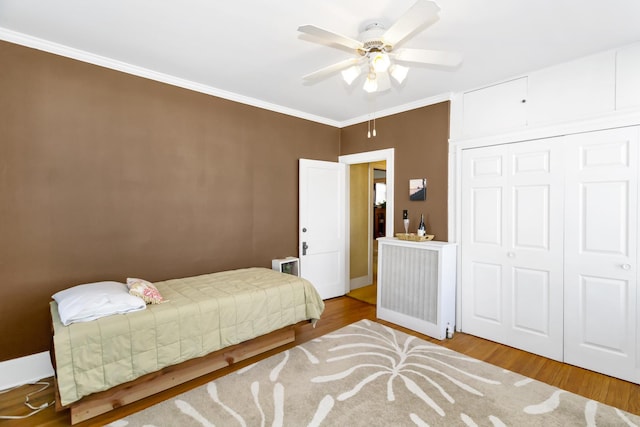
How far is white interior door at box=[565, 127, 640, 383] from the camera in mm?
2469

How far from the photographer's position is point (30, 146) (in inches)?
98.3

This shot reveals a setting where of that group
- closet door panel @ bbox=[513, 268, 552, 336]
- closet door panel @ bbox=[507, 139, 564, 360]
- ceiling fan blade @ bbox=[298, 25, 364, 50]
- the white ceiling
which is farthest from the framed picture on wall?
ceiling fan blade @ bbox=[298, 25, 364, 50]

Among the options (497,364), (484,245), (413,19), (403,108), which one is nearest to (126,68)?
(413,19)

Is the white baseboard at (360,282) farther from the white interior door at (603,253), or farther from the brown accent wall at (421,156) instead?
the white interior door at (603,253)

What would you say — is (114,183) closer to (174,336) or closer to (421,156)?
(174,336)

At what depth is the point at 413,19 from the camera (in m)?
1.63

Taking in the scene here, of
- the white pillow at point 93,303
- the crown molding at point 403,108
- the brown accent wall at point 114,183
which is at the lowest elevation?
the white pillow at point 93,303

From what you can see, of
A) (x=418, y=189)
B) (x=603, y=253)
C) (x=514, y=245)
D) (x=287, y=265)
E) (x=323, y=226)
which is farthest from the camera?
(x=323, y=226)

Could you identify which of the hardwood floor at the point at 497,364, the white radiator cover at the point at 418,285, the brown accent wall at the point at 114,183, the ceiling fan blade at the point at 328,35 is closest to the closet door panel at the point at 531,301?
the hardwood floor at the point at 497,364

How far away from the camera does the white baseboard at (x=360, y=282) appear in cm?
513

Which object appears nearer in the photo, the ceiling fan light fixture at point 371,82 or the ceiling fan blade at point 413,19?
the ceiling fan blade at point 413,19

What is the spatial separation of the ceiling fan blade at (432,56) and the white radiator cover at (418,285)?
74.1 inches

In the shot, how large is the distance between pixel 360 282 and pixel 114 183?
154 inches

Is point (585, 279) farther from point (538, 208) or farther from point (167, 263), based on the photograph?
point (167, 263)
